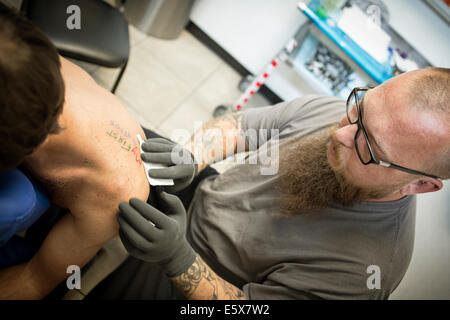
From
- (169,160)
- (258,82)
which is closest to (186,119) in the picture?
(258,82)

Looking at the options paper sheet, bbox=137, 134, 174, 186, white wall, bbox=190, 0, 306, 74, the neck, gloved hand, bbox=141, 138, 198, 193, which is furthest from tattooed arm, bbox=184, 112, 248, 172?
white wall, bbox=190, 0, 306, 74

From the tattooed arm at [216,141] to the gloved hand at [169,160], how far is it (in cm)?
26

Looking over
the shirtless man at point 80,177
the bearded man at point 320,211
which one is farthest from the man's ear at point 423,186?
the shirtless man at point 80,177

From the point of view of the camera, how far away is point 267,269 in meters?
1.00

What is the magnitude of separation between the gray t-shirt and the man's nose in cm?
16

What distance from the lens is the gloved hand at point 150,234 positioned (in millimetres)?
779

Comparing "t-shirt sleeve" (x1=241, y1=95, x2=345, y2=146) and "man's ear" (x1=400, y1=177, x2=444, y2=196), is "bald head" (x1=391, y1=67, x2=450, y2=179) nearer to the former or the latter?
"man's ear" (x1=400, y1=177, x2=444, y2=196)

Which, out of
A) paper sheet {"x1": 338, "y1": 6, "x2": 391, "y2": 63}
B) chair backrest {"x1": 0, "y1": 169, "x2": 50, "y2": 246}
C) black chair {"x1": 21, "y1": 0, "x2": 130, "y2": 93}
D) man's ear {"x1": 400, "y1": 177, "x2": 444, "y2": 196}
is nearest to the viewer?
chair backrest {"x1": 0, "y1": 169, "x2": 50, "y2": 246}

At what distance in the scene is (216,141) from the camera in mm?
1290

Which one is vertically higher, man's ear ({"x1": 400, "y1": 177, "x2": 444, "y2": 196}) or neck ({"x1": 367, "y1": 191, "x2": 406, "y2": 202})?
man's ear ({"x1": 400, "y1": 177, "x2": 444, "y2": 196})

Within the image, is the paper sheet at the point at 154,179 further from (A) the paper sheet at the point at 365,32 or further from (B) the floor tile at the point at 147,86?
(A) the paper sheet at the point at 365,32

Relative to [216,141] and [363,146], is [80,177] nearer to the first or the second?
[216,141]

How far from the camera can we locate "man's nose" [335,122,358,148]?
0.97 metres
